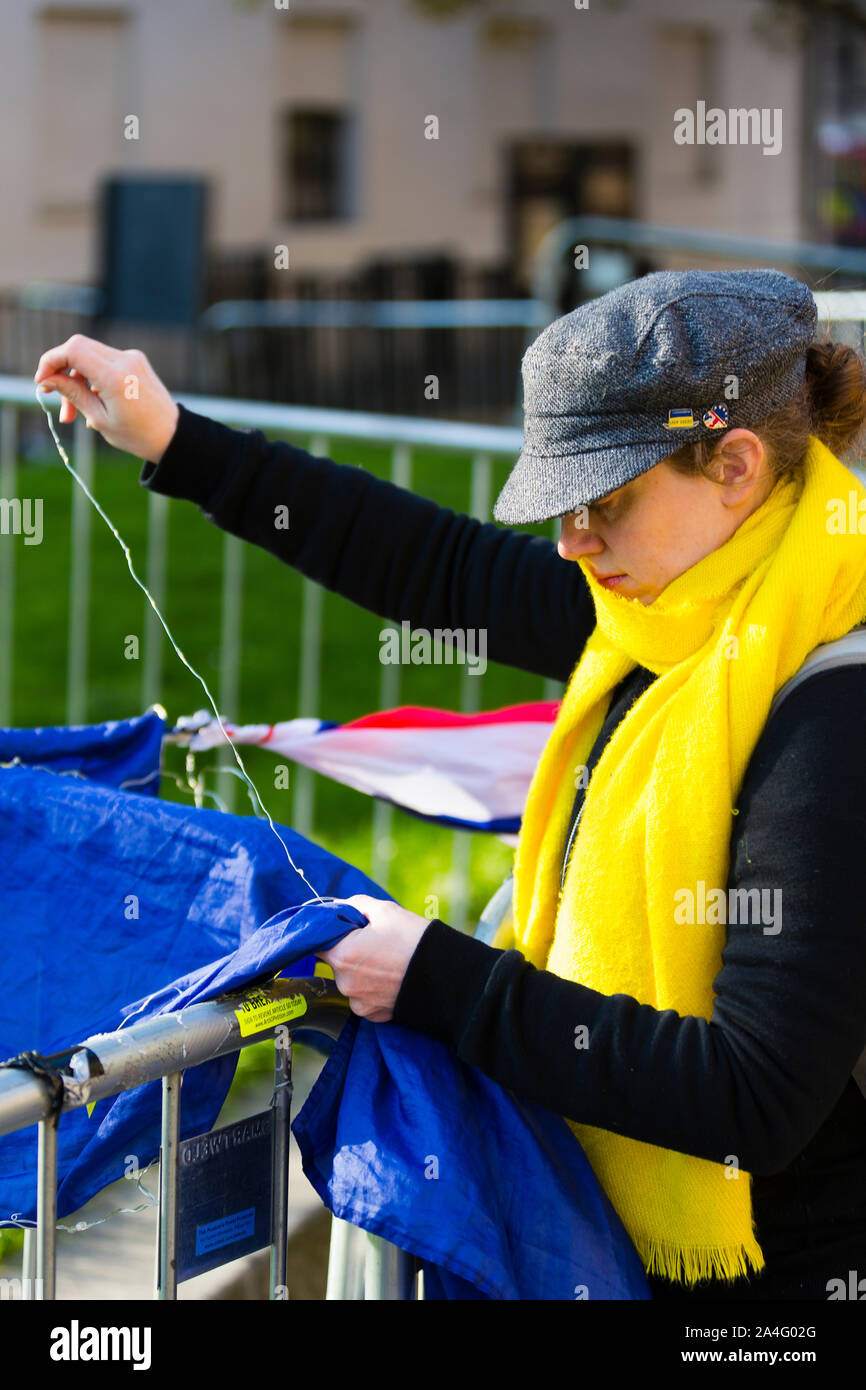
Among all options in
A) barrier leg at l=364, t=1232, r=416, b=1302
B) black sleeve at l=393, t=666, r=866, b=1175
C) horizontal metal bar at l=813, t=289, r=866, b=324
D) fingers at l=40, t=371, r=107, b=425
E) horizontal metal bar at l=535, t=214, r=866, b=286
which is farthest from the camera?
horizontal metal bar at l=535, t=214, r=866, b=286

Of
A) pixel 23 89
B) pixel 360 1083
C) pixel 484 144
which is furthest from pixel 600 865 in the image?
pixel 484 144

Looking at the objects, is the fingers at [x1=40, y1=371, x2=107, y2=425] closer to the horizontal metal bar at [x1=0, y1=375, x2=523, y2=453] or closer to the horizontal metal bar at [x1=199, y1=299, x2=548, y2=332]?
the horizontal metal bar at [x1=0, y1=375, x2=523, y2=453]

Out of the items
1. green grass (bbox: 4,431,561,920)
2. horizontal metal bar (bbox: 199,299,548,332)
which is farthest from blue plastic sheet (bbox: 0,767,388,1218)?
horizontal metal bar (bbox: 199,299,548,332)

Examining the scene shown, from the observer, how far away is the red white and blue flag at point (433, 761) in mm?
2564

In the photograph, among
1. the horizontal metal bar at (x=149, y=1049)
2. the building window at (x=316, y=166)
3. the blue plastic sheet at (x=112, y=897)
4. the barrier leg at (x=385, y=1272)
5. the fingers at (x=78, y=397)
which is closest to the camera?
the horizontal metal bar at (x=149, y=1049)

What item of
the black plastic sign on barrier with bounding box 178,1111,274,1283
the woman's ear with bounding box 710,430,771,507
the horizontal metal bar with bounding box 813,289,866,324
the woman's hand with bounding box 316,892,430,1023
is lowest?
the black plastic sign on barrier with bounding box 178,1111,274,1283

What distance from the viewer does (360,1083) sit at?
69.1 inches

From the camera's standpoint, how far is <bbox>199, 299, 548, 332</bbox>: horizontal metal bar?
15.6m

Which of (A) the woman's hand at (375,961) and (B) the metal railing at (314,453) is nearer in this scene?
(A) the woman's hand at (375,961)

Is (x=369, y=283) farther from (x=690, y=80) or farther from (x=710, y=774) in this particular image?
(x=710, y=774)

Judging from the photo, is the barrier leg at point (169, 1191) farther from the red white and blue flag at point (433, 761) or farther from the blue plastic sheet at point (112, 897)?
the red white and blue flag at point (433, 761)

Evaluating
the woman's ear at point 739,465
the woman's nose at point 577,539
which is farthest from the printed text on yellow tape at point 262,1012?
the woman's ear at point 739,465

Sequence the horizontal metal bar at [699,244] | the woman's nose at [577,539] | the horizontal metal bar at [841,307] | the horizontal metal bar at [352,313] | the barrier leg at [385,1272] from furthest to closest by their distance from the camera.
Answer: the horizontal metal bar at [352,313] → the horizontal metal bar at [699,244] → the horizontal metal bar at [841,307] → the woman's nose at [577,539] → the barrier leg at [385,1272]

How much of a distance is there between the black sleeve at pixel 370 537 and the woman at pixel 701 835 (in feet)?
1.50
